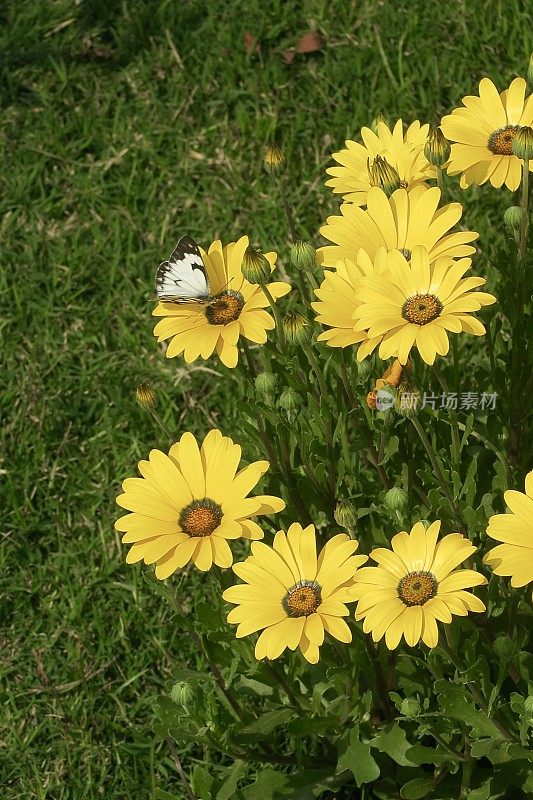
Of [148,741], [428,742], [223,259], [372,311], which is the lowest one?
[148,741]

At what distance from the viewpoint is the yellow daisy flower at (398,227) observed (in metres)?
2.24

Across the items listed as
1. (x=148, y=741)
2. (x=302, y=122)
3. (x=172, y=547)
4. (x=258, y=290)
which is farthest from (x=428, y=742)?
Answer: (x=302, y=122)

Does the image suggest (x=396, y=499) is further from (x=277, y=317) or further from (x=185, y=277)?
(x=185, y=277)

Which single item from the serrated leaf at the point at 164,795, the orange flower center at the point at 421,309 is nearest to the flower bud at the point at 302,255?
the orange flower center at the point at 421,309

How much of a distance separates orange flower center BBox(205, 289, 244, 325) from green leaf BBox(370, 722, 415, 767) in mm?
982

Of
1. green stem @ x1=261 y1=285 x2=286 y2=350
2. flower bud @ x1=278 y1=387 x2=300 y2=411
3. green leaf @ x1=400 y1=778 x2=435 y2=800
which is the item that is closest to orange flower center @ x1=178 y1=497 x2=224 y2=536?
flower bud @ x1=278 y1=387 x2=300 y2=411

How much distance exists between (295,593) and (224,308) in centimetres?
64

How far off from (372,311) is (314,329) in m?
0.50

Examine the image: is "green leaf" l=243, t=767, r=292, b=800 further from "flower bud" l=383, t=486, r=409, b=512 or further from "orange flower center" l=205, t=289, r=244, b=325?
"orange flower center" l=205, t=289, r=244, b=325

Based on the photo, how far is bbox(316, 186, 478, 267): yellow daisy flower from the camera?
224cm

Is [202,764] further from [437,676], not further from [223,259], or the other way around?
[223,259]

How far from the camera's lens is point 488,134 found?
2.51 m

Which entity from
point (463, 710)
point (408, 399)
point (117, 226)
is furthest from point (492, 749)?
point (117, 226)

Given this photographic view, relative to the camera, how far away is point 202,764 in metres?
2.95
